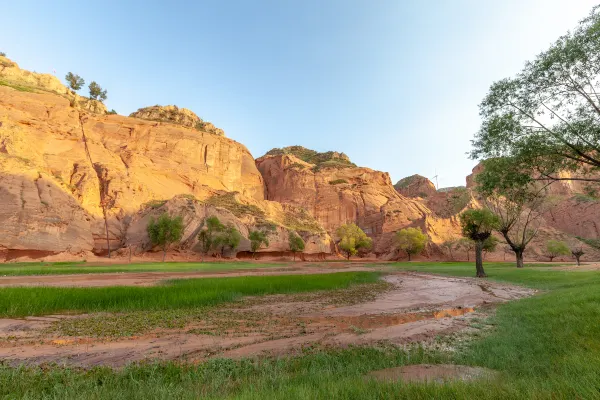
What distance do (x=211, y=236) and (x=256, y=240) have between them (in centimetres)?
1115

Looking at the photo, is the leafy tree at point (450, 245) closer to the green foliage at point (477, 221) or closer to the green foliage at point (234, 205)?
the green foliage at point (234, 205)

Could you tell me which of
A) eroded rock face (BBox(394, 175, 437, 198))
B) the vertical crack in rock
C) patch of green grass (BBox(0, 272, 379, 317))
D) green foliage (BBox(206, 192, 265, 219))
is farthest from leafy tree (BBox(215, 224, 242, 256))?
eroded rock face (BBox(394, 175, 437, 198))

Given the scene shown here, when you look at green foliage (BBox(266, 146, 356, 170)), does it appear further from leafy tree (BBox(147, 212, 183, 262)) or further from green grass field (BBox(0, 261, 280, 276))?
green grass field (BBox(0, 261, 280, 276))

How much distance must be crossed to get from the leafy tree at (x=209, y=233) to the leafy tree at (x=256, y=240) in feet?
26.4

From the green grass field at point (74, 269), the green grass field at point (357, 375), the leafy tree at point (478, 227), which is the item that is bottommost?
the green grass field at point (74, 269)

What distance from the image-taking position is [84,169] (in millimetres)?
65000

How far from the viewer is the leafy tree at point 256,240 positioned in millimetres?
73312

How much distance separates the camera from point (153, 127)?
87.9 m

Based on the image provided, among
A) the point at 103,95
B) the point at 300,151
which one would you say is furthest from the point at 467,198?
the point at 103,95

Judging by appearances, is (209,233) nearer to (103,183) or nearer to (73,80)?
(103,183)

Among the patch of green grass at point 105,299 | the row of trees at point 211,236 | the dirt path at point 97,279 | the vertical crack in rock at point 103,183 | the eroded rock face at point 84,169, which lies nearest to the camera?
the patch of green grass at point 105,299

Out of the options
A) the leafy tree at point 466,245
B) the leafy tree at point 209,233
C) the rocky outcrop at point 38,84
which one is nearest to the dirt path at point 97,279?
the leafy tree at point 209,233

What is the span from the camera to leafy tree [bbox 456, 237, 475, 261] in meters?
80.9

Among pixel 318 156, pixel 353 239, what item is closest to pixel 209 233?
pixel 353 239
